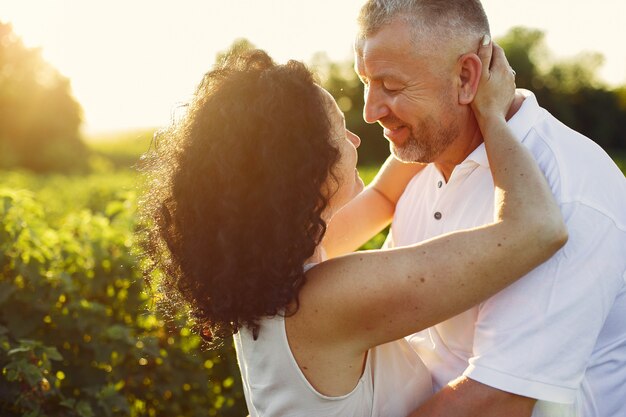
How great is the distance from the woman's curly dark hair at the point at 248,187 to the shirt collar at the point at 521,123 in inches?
25.5

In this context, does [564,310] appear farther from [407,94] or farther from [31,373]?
[31,373]

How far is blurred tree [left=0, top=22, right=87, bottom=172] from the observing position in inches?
2532

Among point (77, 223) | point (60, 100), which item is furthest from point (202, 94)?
point (60, 100)

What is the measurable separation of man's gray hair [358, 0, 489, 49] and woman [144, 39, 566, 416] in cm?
47

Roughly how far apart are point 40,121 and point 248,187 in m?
68.3

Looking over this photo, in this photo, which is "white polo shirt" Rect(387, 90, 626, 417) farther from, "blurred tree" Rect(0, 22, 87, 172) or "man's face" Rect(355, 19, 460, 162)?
"blurred tree" Rect(0, 22, 87, 172)

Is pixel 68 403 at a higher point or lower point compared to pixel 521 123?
lower

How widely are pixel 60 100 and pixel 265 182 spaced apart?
6995cm

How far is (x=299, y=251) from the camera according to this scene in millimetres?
2574

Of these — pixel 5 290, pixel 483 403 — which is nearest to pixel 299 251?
pixel 483 403

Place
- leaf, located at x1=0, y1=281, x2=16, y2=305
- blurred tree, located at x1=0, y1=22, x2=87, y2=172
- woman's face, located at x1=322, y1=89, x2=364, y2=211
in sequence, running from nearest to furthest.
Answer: woman's face, located at x1=322, y1=89, x2=364, y2=211 → leaf, located at x1=0, y1=281, x2=16, y2=305 → blurred tree, located at x1=0, y1=22, x2=87, y2=172

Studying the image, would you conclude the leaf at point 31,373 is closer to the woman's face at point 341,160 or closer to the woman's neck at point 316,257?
the woman's neck at point 316,257

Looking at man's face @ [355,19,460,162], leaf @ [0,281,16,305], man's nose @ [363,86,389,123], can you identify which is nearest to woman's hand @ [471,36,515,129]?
man's face @ [355,19,460,162]

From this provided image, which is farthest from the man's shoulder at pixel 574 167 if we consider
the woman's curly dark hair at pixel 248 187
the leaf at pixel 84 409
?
the leaf at pixel 84 409
